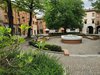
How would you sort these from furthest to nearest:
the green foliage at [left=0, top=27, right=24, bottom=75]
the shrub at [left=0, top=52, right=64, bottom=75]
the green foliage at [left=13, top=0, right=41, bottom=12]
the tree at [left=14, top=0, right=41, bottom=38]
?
the tree at [left=14, top=0, right=41, bottom=38]
the green foliage at [left=13, top=0, right=41, bottom=12]
the shrub at [left=0, top=52, right=64, bottom=75]
the green foliage at [left=0, top=27, right=24, bottom=75]

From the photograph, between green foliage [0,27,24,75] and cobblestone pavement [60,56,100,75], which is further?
cobblestone pavement [60,56,100,75]

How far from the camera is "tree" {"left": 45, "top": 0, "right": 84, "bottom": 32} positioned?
47.8 metres

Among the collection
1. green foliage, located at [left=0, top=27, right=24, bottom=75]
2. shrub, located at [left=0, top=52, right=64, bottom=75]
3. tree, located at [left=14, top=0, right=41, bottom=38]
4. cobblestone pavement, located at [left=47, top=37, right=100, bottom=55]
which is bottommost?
cobblestone pavement, located at [left=47, top=37, right=100, bottom=55]

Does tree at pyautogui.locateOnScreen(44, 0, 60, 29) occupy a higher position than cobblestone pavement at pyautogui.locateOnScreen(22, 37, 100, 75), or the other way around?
tree at pyautogui.locateOnScreen(44, 0, 60, 29)

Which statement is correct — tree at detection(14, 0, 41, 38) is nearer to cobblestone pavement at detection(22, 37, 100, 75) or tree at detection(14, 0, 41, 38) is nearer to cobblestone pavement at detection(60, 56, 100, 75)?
cobblestone pavement at detection(22, 37, 100, 75)

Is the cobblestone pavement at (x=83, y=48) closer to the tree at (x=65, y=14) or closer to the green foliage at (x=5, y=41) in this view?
the tree at (x=65, y=14)

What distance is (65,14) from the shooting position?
4744 centimetres

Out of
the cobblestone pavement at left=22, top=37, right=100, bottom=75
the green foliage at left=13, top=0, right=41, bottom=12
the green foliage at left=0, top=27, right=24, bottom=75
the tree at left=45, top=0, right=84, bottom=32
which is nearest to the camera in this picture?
the green foliage at left=0, top=27, right=24, bottom=75

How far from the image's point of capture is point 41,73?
631cm

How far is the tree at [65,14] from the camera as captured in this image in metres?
47.8

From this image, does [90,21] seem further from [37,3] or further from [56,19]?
[37,3]

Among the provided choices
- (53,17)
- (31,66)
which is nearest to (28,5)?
(53,17)

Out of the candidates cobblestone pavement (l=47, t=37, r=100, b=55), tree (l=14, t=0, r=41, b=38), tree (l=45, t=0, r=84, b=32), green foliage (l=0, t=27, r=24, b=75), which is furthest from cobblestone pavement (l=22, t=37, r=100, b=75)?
tree (l=45, t=0, r=84, b=32)

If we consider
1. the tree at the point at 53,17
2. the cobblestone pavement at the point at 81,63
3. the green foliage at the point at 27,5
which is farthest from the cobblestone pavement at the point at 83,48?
the tree at the point at 53,17
